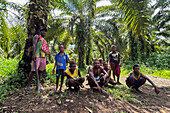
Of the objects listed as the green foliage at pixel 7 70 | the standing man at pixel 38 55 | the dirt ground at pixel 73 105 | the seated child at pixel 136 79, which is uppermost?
the standing man at pixel 38 55

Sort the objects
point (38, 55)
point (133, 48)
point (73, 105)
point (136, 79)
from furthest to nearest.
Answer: point (133, 48)
point (136, 79)
point (38, 55)
point (73, 105)

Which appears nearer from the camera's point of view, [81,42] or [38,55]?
[38,55]

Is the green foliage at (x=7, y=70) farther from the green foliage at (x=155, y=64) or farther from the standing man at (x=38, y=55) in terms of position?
the green foliage at (x=155, y=64)

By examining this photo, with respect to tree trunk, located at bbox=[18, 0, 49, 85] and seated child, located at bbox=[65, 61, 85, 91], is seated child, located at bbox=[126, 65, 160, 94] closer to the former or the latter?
seated child, located at bbox=[65, 61, 85, 91]

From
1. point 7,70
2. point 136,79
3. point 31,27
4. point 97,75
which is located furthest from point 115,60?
point 7,70

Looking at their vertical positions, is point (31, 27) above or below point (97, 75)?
above

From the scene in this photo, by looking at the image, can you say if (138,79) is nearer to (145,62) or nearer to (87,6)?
(87,6)

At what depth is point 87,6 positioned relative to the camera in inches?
367

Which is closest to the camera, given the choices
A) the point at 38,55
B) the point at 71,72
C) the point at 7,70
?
the point at 38,55

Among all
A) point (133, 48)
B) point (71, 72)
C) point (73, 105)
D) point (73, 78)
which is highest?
point (133, 48)

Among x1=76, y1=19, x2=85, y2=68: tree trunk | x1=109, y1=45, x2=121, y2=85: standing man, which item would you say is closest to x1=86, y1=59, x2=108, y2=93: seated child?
x1=109, y1=45, x2=121, y2=85: standing man

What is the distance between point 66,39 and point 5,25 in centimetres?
816

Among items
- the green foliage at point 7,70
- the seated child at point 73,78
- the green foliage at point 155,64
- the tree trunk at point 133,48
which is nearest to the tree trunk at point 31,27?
the green foliage at point 7,70

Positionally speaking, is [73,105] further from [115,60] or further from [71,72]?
[115,60]
